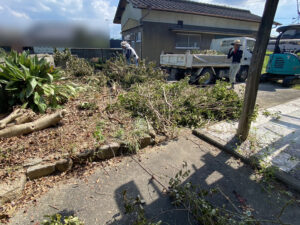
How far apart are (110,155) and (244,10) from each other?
2327 centimetres

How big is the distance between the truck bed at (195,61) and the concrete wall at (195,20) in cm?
545

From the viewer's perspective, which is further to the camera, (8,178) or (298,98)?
(298,98)

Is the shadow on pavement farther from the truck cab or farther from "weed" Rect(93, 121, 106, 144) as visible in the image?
the truck cab

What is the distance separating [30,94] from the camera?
313 centimetres

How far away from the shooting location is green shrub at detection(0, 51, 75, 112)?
3.18m

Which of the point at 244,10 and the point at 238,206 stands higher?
the point at 244,10

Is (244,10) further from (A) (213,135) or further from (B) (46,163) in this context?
(B) (46,163)

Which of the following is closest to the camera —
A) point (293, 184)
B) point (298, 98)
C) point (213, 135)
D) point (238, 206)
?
point (238, 206)

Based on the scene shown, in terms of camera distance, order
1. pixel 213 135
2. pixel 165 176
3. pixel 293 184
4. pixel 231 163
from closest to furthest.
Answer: pixel 293 184
pixel 165 176
pixel 231 163
pixel 213 135

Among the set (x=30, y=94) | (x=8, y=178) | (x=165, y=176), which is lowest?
(x=165, y=176)

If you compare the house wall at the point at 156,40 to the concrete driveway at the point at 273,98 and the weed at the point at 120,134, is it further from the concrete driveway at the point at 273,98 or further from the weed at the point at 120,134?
the weed at the point at 120,134

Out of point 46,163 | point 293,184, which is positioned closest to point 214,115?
point 293,184

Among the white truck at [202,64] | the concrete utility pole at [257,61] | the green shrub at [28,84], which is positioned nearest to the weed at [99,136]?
the green shrub at [28,84]

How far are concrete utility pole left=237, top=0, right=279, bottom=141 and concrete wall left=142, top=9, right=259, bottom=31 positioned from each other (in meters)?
10.7
